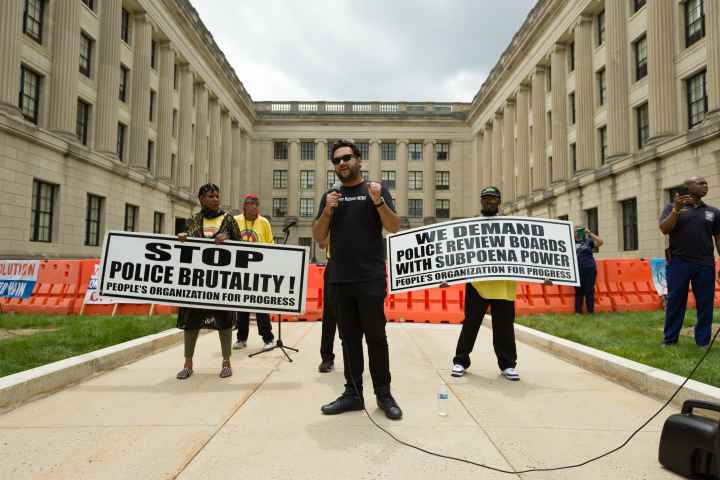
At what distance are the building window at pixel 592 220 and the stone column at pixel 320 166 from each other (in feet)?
104

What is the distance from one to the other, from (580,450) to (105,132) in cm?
2608

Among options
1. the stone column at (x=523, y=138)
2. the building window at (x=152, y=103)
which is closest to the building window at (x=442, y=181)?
the stone column at (x=523, y=138)

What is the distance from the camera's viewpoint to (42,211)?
64.0ft

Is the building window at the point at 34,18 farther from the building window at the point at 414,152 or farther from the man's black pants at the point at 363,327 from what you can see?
the building window at the point at 414,152

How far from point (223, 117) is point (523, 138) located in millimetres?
27563

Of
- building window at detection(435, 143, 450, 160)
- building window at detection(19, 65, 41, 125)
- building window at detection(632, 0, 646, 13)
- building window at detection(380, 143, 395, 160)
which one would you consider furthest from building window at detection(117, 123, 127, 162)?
building window at detection(435, 143, 450, 160)

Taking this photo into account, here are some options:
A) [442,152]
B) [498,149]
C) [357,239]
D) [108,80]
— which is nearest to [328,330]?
[357,239]

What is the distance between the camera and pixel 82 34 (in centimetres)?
2327

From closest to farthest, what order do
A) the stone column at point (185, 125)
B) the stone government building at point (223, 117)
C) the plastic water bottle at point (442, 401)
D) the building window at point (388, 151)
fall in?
the plastic water bottle at point (442, 401) < the stone government building at point (223, 117) < the stone column at point (185, 125) < the building window at point (388, 151)

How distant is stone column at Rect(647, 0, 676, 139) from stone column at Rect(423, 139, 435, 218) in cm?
3328

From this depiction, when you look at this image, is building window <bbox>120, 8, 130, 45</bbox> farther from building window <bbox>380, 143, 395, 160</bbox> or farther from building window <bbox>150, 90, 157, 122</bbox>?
building window <bbox>380, 143, 395, 160</bbox>

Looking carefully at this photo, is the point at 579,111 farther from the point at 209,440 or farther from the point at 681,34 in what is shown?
the point at 209,440

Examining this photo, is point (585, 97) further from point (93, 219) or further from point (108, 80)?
point (93, 219)

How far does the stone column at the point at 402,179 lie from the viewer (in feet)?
178
